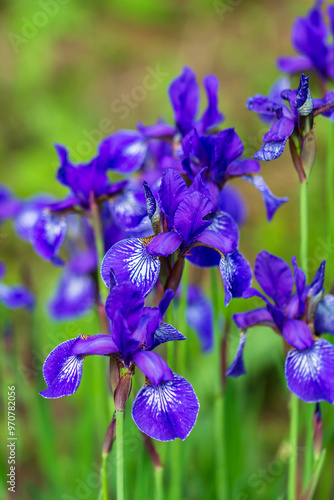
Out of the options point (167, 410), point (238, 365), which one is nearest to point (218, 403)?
point (238, 365)

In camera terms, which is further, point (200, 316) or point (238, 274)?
point (200, 316)

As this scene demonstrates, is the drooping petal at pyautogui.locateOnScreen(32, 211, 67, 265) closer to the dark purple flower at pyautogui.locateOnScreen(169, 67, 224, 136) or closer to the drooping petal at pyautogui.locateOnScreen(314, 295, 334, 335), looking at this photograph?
the dark purple flower at pyautogui.locateOnScreen(169, 67, 224, 136)

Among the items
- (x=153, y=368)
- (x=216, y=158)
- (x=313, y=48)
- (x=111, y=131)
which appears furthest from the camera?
(x=111, y=131)

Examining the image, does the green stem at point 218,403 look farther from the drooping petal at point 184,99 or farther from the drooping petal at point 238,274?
the drooping petal at point 184,99

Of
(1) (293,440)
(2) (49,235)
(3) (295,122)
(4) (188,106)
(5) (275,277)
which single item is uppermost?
(4) (188,106)

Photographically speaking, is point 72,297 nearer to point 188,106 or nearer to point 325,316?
point 188,106

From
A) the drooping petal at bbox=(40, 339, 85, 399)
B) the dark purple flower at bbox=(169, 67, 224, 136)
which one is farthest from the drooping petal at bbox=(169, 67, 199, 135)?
the drooping petal at bbox=(40, 339, 85, 399)
